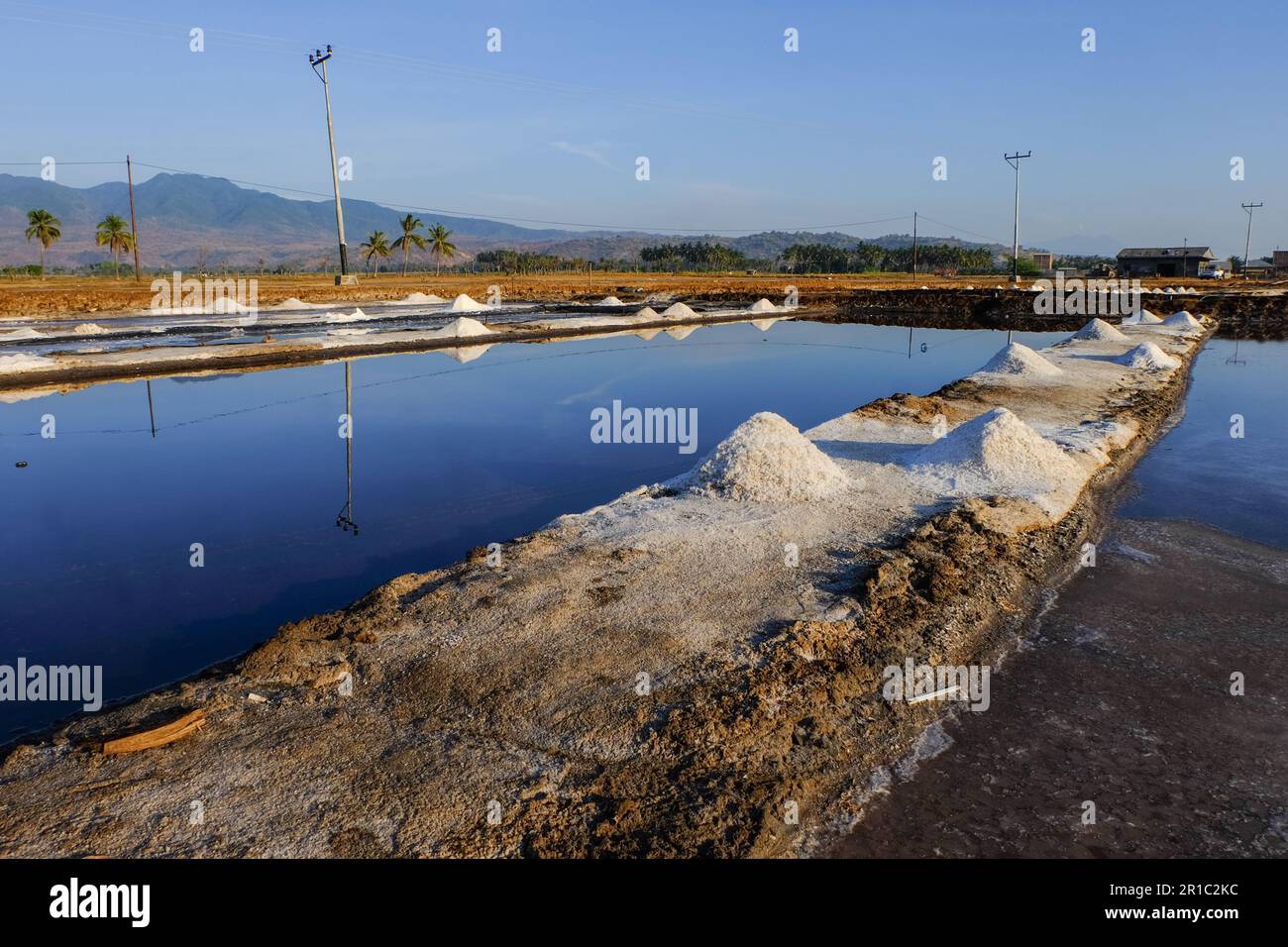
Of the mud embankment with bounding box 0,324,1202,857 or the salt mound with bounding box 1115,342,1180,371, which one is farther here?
the salt mound with bounding box 1115,342,1180,371

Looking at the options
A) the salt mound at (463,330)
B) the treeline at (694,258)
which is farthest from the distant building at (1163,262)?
the salt mound at (463,330)

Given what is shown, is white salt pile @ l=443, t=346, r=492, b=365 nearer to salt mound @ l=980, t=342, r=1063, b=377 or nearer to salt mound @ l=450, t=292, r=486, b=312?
salt mound @ l=450, t=292, r=486, b=312

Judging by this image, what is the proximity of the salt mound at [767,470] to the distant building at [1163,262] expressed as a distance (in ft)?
203

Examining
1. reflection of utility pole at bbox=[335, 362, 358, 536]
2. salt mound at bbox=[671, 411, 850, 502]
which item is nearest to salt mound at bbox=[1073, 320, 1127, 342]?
salt mound at bbox=[671, 411, 850, 502]

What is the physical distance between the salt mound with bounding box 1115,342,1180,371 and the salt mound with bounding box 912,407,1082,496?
28.1 ft

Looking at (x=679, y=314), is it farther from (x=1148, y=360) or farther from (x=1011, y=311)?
(x=1148, y=360)

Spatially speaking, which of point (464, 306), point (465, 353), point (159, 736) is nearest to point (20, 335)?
point (465, 353)

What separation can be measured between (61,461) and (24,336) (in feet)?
43.8

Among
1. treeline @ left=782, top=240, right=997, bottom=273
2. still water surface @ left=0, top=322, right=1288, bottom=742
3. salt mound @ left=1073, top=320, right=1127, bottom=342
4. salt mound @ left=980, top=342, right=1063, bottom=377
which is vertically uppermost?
treeline @ left=782, top=240, right=997, bottom=273

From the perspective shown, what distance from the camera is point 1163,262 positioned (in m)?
56.6

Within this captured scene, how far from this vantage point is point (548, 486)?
7.73m

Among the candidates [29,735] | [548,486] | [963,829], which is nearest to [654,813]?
[963,829]

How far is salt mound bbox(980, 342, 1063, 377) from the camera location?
43.1 ft
